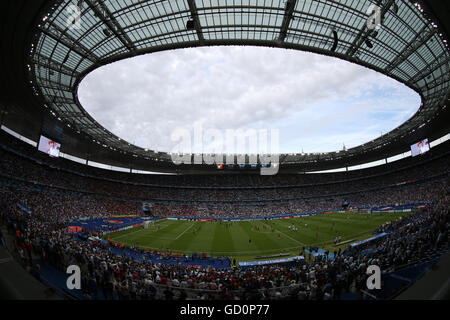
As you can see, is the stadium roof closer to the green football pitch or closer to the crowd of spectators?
the crowd of spectators

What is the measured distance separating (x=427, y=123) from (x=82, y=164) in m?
86.7

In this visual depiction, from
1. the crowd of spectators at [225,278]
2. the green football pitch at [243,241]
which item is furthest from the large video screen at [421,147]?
the crowd of spectators at [225,278]

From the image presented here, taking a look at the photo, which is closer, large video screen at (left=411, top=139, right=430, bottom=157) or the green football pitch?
the green football pitch

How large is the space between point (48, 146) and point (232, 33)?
4583cm

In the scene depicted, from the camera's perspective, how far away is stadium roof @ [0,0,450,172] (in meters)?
20.4

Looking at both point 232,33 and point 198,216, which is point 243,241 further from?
point 198,216

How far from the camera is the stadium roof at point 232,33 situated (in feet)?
67.1

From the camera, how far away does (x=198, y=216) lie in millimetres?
62375

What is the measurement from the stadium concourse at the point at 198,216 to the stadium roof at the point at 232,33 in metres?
16.3

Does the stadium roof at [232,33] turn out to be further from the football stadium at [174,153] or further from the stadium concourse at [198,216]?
the stadium concourse at [198,216]

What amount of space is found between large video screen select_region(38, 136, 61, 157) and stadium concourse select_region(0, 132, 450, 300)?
191 inches

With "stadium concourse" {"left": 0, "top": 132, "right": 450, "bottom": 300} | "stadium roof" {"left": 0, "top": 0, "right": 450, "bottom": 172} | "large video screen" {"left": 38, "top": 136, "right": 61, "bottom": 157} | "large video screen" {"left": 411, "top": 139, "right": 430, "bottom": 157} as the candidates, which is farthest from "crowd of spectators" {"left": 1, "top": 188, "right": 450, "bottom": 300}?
"large video screen" {"left": 411, "top": 139, "right": 430, "bottom": 157}

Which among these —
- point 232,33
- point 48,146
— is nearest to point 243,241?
point 232,33
